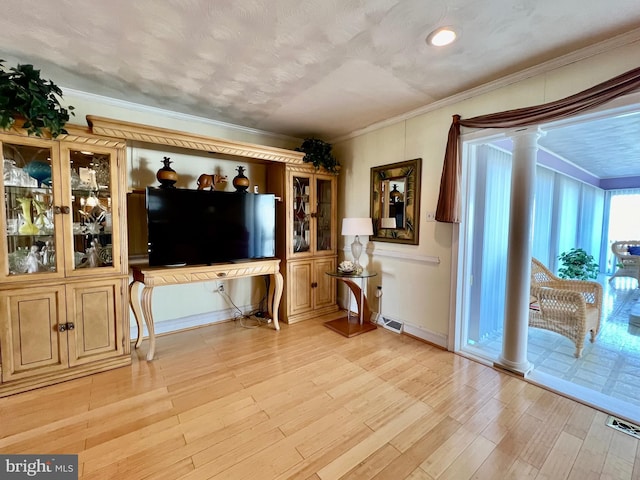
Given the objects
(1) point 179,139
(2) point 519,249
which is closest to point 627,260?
(2) point 519,249

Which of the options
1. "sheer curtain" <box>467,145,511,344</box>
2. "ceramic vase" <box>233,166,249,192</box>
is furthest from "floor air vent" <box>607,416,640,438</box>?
"ceramic vase" <box>233,166,249,192</box>

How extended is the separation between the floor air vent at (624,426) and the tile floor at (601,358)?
0.38 m

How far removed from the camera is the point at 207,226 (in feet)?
9.57

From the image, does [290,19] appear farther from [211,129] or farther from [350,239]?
[350,239]

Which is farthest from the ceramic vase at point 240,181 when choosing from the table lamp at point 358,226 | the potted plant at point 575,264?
the potted plant at point 575,264

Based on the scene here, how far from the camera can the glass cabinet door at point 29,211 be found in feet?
6.99

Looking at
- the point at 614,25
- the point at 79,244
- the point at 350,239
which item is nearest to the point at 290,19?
the point at 614,25

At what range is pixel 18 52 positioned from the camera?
1961 mm

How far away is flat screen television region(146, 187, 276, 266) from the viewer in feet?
8.71

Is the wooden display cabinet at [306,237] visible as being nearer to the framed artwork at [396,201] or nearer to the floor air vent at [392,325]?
the framed artwork at [396,201]

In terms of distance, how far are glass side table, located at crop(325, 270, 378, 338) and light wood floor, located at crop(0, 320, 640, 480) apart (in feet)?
2.19

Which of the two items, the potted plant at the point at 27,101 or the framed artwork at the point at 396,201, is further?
the framed artwork at the point at 396,201

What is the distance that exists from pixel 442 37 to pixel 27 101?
2844mm

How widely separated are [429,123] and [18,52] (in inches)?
135
